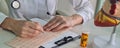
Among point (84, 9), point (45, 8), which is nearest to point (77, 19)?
point (84, 9)

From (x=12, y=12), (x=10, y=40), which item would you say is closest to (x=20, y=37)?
(x=10, y=40)

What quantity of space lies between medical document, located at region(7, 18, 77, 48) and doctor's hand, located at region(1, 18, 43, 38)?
25 millimetres

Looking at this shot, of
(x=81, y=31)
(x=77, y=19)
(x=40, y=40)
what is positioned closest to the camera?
(x=40, y=40)

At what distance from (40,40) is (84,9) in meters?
0.51

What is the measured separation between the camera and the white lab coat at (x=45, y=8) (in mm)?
1548

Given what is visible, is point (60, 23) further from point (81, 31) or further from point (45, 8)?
point (45, 8)

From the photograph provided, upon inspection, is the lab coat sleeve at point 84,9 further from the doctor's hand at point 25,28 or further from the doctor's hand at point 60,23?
the doctor's hand at point 25,28

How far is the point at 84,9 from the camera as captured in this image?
154 cm

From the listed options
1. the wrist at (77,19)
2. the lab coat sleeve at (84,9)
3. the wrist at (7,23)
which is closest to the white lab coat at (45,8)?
the lab coat sleeve at (84,9)

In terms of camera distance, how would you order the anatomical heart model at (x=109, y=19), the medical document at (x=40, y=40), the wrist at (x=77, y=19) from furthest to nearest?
the wrist at (x=77, y=19)
the medical document at (x=40, y=40)
the anatomical heart model at (x=109, y=19)

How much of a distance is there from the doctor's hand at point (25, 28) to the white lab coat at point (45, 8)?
0.34 metres

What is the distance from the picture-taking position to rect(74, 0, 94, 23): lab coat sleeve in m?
1.45

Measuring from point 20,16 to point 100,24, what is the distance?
0.69 m

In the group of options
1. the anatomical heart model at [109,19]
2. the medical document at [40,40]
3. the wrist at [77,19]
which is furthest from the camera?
the wrist at [77,19]
